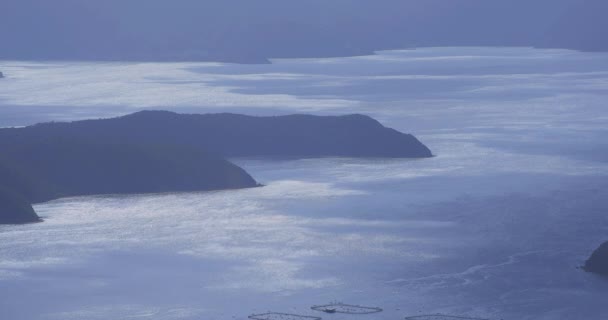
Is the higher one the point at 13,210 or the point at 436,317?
the point at 13,210

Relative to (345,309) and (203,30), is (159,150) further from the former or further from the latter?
(203,30)

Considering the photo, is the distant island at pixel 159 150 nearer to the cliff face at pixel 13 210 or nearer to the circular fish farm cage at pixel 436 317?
the cliff face at pixel 13 210

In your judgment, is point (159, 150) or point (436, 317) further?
point (159, 150)

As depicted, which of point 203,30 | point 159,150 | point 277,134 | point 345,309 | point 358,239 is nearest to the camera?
point 345,309

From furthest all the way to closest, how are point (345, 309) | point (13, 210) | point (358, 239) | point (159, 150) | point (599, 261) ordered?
point (159, 150), point (13, 210), point (358, 239), point (599, 261), point (345, 309)

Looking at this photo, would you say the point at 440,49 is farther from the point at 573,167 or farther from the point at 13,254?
the point at 13,254

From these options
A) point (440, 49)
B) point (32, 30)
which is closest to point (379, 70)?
point (32, 30)

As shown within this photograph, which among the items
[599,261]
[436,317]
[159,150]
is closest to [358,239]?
[599,261]

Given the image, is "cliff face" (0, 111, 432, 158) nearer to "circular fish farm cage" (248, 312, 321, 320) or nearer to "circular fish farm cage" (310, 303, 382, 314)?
"circular fish farm cage" (310, 303, 382, 314)
